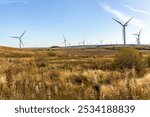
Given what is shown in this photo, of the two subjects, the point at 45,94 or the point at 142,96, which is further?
the point at 45,94

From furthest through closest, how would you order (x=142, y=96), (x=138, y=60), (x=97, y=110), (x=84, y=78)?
(x=138, y=60)
(x=84, y=78)
(x=142, y=96)
(x=97, y=110)

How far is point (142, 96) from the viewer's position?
7.43 meters

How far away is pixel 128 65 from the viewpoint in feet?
97.1

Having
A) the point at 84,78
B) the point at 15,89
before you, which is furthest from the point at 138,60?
the point at 15,89

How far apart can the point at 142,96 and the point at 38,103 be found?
8.45 feet

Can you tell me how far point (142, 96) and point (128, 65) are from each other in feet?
73.5

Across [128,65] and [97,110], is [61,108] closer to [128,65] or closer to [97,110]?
[97,110]

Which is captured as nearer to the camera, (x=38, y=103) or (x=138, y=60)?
(x=38, y=103)

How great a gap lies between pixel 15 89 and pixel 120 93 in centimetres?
268

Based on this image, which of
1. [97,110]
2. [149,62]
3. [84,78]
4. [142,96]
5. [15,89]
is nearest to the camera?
[97,110]

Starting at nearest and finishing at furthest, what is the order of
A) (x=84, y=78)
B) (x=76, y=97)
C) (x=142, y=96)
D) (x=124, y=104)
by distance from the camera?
(x=124, y=104), (x=142, y=96), (x=76, y=97), (x=84, y=78)

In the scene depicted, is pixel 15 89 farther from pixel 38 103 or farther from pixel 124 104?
pixel 124 104

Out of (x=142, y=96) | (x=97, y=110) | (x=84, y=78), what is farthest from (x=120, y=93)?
(x=84, y=78)

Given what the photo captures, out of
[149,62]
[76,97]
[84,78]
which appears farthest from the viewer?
[149,62]
